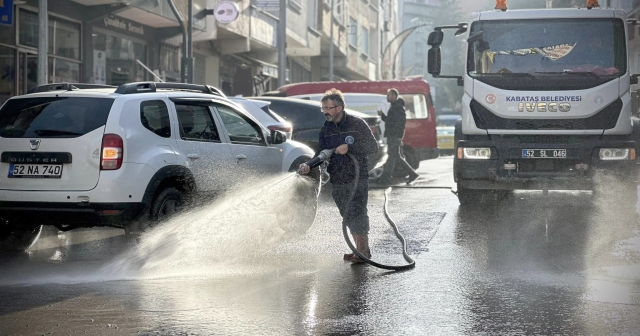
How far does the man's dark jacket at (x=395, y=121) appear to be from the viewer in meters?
19.9

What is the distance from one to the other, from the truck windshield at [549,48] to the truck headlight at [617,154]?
1007 mm

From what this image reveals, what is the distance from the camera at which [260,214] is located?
10172mm

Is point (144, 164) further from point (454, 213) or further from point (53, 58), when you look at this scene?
point (53, 58)

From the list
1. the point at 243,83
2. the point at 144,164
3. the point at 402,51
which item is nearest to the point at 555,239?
the point at 144,164

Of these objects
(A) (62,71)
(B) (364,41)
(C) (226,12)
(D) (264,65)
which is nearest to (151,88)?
(A) (62,71)

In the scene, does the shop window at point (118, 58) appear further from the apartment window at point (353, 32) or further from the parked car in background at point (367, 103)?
the apartment window at point (353, 32)

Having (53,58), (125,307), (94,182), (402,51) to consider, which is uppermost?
(402,51)

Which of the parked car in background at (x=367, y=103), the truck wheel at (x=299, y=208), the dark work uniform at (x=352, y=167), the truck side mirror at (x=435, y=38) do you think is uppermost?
the truck side mirror at (x=435, y=38)

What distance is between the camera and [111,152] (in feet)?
29.4

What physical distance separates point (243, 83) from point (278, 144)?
968 inches

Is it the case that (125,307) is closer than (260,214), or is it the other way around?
(125,307)

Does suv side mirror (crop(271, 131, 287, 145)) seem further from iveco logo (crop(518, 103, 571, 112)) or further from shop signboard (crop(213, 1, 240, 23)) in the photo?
shop signboard (crop(213, 1, 240, 23))

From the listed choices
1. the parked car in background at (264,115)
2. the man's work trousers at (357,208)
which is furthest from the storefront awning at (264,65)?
the man's work trousers at (357,208)

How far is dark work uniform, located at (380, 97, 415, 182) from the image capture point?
65.5ft
